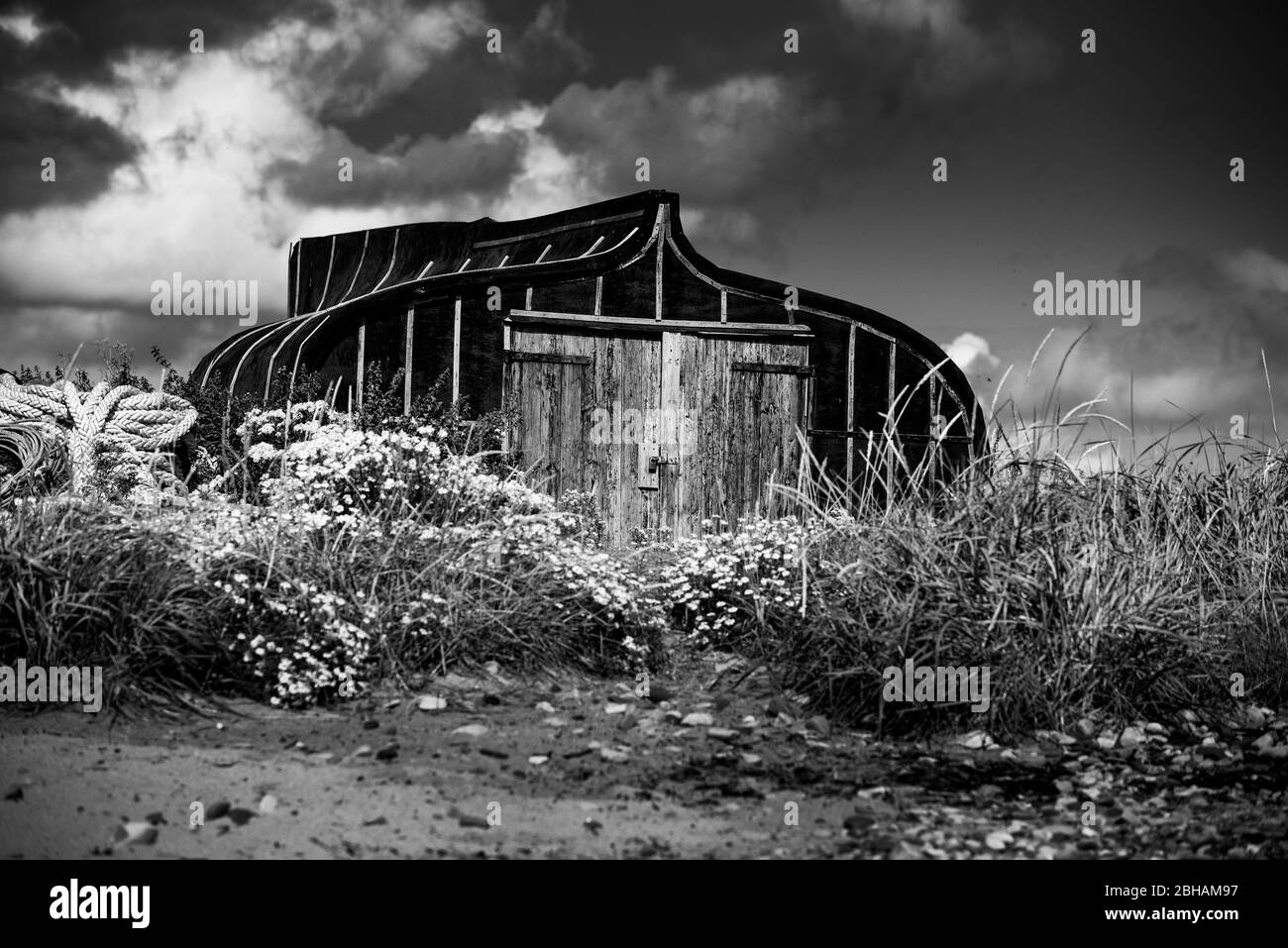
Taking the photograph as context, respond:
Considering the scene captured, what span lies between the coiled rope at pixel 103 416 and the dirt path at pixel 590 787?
4266 mm

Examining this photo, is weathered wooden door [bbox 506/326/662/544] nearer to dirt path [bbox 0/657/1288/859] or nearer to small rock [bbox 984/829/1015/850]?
dirt path [bbox 0/657/1288/859]

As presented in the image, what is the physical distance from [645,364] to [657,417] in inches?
22.9

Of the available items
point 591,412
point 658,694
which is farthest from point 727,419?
point 658,694

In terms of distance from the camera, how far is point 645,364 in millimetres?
11641

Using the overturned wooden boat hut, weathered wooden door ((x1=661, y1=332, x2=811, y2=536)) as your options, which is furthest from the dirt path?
weathered wooden door ((x1=661, y1=332, x2=811, y2=536))

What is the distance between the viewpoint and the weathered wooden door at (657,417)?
11.3 m

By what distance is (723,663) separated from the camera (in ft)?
21.9

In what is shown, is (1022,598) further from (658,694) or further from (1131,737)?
(658,694)
